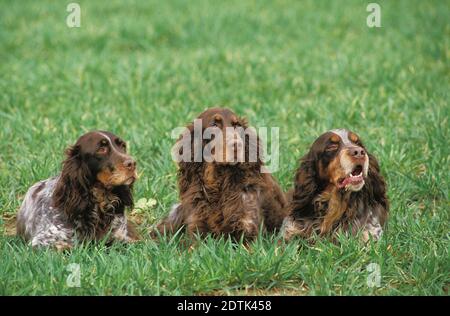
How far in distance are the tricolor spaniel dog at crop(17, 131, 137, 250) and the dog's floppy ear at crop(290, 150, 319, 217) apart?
130cm

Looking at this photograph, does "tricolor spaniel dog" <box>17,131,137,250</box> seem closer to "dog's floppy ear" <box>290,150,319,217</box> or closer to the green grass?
the green grass

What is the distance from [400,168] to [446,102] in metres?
2.38

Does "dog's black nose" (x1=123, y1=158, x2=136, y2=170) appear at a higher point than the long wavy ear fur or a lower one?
higher

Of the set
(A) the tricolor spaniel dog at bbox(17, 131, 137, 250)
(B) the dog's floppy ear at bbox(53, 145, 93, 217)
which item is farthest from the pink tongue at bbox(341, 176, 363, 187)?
(B) the dog's floppy ear at bbox(53, 145, 93, 217)

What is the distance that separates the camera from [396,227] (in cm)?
722

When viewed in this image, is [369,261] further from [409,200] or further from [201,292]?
[409,200]

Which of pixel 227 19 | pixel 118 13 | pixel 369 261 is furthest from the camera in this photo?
pixel 118 13

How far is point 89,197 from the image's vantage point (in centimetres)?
676

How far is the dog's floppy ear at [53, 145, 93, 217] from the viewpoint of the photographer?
22.0ft

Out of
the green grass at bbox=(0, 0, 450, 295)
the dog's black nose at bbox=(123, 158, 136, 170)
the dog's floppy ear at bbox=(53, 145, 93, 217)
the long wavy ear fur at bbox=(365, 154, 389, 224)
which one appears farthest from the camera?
the long wavy ear fur at bbox=(365, 154, 389, 224)

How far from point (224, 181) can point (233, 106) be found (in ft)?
14.2

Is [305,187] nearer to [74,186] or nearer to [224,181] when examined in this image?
[224,181]

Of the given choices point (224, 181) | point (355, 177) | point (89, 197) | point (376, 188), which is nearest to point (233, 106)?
point (224, 181)

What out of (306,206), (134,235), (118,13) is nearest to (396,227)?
(306,206)
